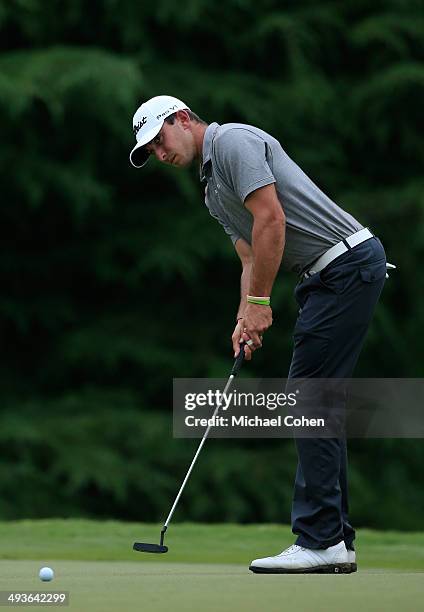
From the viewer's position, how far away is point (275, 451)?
36.1 feet

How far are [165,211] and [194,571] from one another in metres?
7.55

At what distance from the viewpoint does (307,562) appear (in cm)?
380

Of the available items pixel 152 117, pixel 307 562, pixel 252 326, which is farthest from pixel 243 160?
pixel 307 562

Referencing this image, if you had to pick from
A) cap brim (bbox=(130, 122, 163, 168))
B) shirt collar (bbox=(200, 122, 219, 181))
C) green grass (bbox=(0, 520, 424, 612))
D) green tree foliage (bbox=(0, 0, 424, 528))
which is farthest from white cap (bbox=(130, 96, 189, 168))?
green tree foliage (bbox=(0, 0, 424, 528))

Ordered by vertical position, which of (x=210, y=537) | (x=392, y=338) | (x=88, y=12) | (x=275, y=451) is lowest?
(x=210, y=537)

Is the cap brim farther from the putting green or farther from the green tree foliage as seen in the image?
the green tree foliage

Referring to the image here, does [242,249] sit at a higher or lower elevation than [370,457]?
lower

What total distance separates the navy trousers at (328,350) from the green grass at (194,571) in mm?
217

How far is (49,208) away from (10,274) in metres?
0.64

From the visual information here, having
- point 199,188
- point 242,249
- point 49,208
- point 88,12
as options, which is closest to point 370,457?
point 199,188

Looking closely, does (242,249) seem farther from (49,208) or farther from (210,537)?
(49,208)

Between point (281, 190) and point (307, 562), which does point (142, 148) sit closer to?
point (281, 190)

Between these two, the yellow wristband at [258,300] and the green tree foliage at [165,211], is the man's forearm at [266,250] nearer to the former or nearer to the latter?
the yellow wristband at [258,300]

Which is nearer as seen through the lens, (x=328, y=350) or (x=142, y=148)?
(x=328, y=350)
